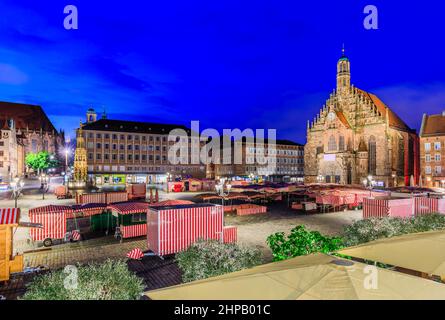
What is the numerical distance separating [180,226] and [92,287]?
10.6 metres

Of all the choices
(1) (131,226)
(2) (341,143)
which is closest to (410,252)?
(1) (131,226)

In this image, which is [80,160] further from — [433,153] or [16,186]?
[433,153]

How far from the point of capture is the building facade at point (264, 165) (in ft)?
303

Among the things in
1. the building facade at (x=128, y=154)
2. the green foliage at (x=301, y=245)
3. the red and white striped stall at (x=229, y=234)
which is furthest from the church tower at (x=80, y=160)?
the green foliage at (x=301, y=245)

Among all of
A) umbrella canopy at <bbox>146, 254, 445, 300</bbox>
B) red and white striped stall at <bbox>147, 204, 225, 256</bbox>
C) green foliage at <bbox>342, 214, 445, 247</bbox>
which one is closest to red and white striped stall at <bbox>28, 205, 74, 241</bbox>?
red and white striped stall at <bbox>147, 204, 225, 256</bbox>

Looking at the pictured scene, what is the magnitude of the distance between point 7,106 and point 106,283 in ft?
408

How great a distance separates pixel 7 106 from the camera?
104m

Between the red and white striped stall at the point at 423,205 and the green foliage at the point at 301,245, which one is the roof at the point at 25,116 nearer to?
the green foliage at the point at 301,245

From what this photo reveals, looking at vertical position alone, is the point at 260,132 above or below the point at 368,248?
above

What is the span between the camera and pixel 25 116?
106875 millimetres

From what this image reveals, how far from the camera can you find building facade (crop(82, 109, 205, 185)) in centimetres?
7856

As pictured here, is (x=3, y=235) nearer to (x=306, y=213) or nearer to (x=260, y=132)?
(x=306, y=213)

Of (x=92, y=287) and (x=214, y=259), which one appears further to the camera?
(x=214, y=259)
